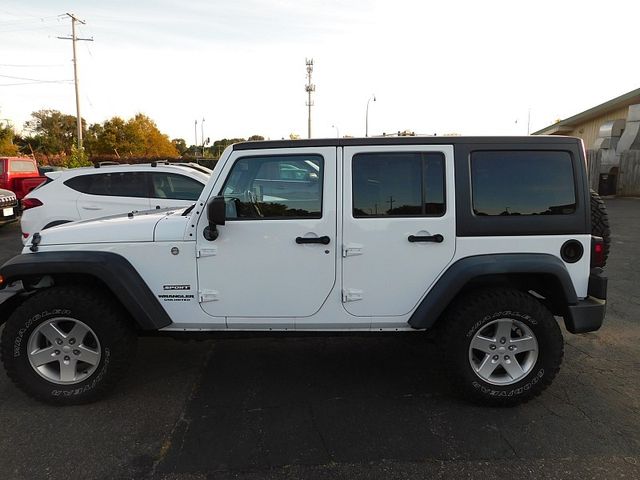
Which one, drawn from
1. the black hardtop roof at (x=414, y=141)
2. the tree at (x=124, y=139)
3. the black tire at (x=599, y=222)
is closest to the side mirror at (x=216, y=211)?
the black hardtop roof at (x=414, y=141)

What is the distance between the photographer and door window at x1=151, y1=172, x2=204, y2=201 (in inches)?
300

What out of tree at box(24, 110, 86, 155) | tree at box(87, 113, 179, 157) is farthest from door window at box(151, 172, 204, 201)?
tree at box(24, 110, 86, 155)

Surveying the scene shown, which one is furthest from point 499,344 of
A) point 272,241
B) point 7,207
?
point 7,207

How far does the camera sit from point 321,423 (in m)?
3.10

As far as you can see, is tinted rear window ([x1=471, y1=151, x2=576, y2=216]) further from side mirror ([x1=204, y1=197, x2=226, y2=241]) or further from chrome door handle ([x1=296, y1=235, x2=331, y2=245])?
side mirror ([x1=204, y1=197, x2=226, y2=241])

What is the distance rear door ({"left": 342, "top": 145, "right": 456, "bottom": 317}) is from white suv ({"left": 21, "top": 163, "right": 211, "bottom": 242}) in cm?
478

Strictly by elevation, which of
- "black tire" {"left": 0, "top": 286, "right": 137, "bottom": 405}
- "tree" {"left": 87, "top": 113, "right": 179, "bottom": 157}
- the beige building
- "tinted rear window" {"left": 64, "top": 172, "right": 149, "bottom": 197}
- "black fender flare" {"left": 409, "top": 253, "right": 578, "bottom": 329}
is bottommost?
"black tire" {"left": 0, "top": 286, "right": 137, "bottom": 405}

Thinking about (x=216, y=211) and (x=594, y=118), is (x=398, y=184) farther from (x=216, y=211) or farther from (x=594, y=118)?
(x=594, y=118)

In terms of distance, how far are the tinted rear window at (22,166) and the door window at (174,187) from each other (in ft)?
30.7

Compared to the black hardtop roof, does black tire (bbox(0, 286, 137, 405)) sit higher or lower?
lower

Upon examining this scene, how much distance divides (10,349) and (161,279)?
1148 millimetres

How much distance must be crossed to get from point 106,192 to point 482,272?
6435mm

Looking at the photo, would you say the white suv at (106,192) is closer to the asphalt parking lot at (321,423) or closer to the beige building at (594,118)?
the asphalt parking lot at (321,423)

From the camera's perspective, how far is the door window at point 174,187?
7.61m
